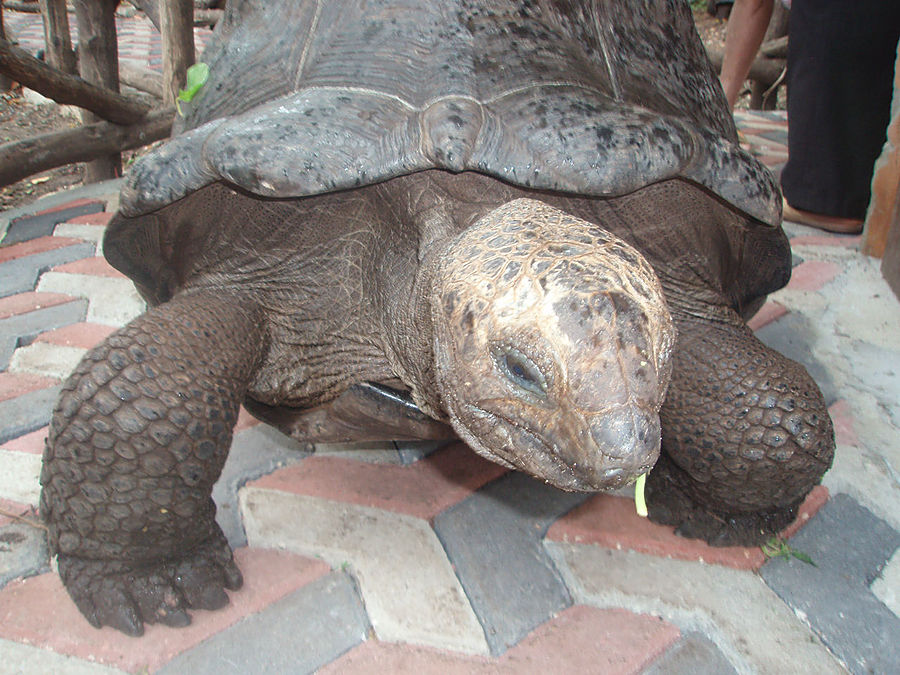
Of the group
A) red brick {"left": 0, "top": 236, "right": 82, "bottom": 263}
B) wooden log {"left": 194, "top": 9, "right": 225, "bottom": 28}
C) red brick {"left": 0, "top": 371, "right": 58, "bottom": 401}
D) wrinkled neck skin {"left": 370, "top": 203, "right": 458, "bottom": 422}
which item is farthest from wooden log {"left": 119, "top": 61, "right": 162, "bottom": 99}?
wrinkled neck skin {"left": 370, "top": 203, "right": 458, "bottom": 422}

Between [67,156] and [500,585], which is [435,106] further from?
[67,156]

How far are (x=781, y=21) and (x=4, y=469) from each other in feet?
31.4

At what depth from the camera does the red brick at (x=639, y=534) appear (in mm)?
2266

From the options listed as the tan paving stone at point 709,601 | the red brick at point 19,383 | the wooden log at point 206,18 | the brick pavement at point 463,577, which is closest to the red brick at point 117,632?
the brick pavement at point 463,577

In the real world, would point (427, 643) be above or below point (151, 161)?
below

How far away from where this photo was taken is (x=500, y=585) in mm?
2113

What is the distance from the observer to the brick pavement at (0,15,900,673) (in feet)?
6.22

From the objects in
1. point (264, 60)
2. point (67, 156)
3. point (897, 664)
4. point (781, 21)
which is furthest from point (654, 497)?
point (781, 21)

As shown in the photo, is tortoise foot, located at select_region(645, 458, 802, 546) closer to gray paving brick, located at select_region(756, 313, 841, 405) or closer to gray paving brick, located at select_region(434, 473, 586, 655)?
gray paving brick, located at select_region(434, 473, 586, 655)

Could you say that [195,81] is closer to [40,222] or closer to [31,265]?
[31,265]

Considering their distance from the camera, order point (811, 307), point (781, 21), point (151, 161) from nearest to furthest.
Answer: point (151, 161), point (811, 307), point (781, 21)

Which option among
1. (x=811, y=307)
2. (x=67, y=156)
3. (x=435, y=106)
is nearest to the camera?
(x=435, y=106)

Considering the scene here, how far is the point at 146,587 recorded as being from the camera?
6.49 ft

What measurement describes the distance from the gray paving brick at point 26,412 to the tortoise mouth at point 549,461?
1.75m
